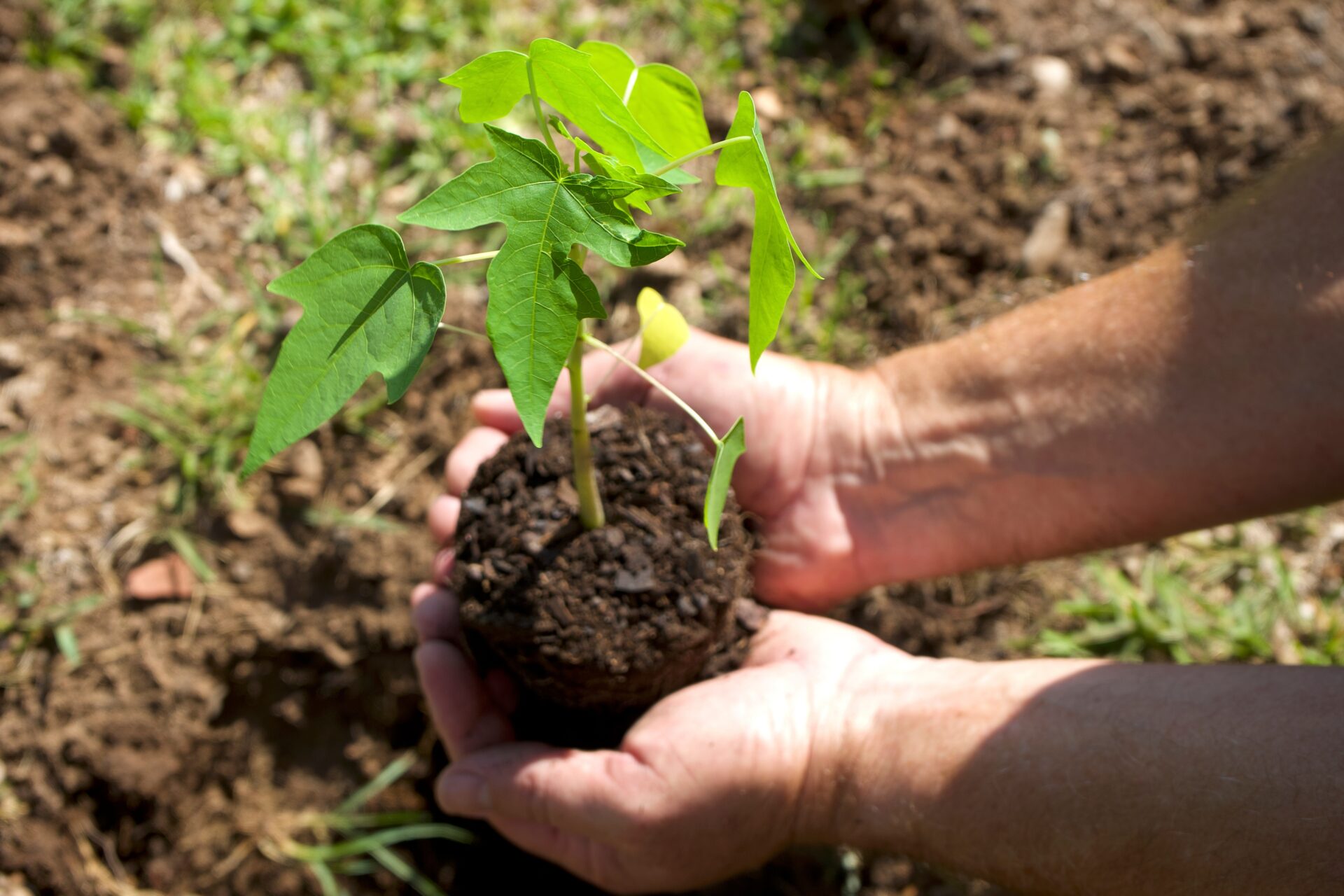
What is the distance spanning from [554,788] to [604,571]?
406 mm

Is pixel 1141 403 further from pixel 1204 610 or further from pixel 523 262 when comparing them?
pixel 523 262

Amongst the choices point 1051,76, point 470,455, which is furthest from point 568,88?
point 1051,76

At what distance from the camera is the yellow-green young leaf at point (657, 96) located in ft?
4.08

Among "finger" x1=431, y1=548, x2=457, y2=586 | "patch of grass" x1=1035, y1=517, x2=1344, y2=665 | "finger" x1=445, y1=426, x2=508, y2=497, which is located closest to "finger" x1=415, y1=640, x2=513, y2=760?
"finger" x1=431, y1=548, x2=457, y2=586

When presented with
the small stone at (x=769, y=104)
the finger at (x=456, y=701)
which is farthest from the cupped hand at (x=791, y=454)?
the small stone at (x=769, y=104)

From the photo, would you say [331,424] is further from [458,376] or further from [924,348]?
[924,348]

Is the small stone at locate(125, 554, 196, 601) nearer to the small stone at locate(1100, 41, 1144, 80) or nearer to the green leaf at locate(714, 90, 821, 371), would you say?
the green leaf at locate(714, 90, 821, 371)

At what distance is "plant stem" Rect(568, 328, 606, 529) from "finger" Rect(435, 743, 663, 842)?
432 millimetres

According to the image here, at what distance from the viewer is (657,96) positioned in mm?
1258

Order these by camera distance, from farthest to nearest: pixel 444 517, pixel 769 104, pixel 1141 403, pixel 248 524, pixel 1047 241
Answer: pixel 769 104, pixel 1047 241, pixel 248 524, pixel 444 517, pixel 1141 403

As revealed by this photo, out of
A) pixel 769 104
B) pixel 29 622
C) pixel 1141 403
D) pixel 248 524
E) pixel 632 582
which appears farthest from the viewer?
pixel 769 104

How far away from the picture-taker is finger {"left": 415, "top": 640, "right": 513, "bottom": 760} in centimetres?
180

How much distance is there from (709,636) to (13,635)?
163 cm

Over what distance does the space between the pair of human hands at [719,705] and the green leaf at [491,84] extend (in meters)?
0.47
